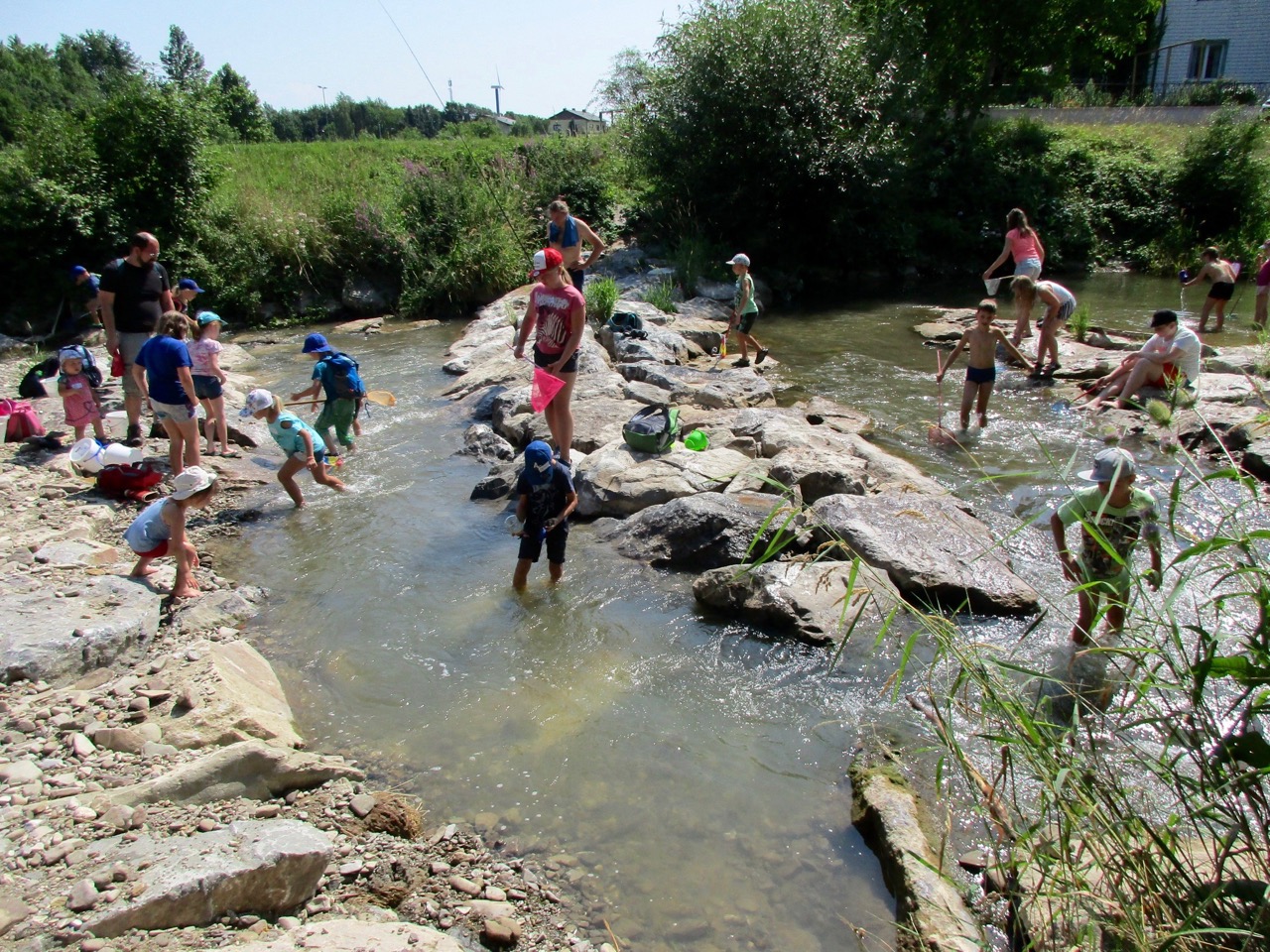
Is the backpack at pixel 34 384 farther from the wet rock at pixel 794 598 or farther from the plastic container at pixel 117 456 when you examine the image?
the wet rock at pixel 794 598

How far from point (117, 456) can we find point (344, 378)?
6.61ft

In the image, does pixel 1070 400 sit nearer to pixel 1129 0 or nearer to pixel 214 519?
pixel 214 519

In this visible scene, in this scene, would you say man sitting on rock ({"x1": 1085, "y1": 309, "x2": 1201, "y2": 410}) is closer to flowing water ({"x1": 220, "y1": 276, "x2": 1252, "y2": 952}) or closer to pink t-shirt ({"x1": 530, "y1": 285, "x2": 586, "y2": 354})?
flowing water ({"x1": 220, "y1": 276, "x2": 1252, "y2": 952})

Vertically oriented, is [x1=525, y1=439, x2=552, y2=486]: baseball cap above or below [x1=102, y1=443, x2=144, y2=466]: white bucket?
above

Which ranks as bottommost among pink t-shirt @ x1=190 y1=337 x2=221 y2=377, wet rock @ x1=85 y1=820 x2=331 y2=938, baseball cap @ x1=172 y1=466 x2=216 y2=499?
wet rock @ x1=85 y1=820 x2=331 y2=938

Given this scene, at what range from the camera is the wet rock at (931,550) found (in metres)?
5.63

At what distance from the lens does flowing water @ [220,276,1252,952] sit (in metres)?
3.58

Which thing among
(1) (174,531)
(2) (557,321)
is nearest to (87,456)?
(1) (174,531)

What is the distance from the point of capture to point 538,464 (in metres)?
5.55

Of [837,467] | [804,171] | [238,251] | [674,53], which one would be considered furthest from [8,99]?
[837,467]

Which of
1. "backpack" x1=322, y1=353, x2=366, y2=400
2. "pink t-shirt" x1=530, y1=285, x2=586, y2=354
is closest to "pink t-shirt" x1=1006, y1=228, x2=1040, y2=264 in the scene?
"pink t-shirt" x1=530, y1=285, x2=586, y2=354

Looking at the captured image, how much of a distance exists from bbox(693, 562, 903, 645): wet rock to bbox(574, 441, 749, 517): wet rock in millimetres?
1381

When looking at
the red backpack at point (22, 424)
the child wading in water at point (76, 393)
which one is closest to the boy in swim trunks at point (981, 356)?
the child wading in water at point (76, 393)

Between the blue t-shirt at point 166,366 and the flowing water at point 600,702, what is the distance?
4.12 ft
